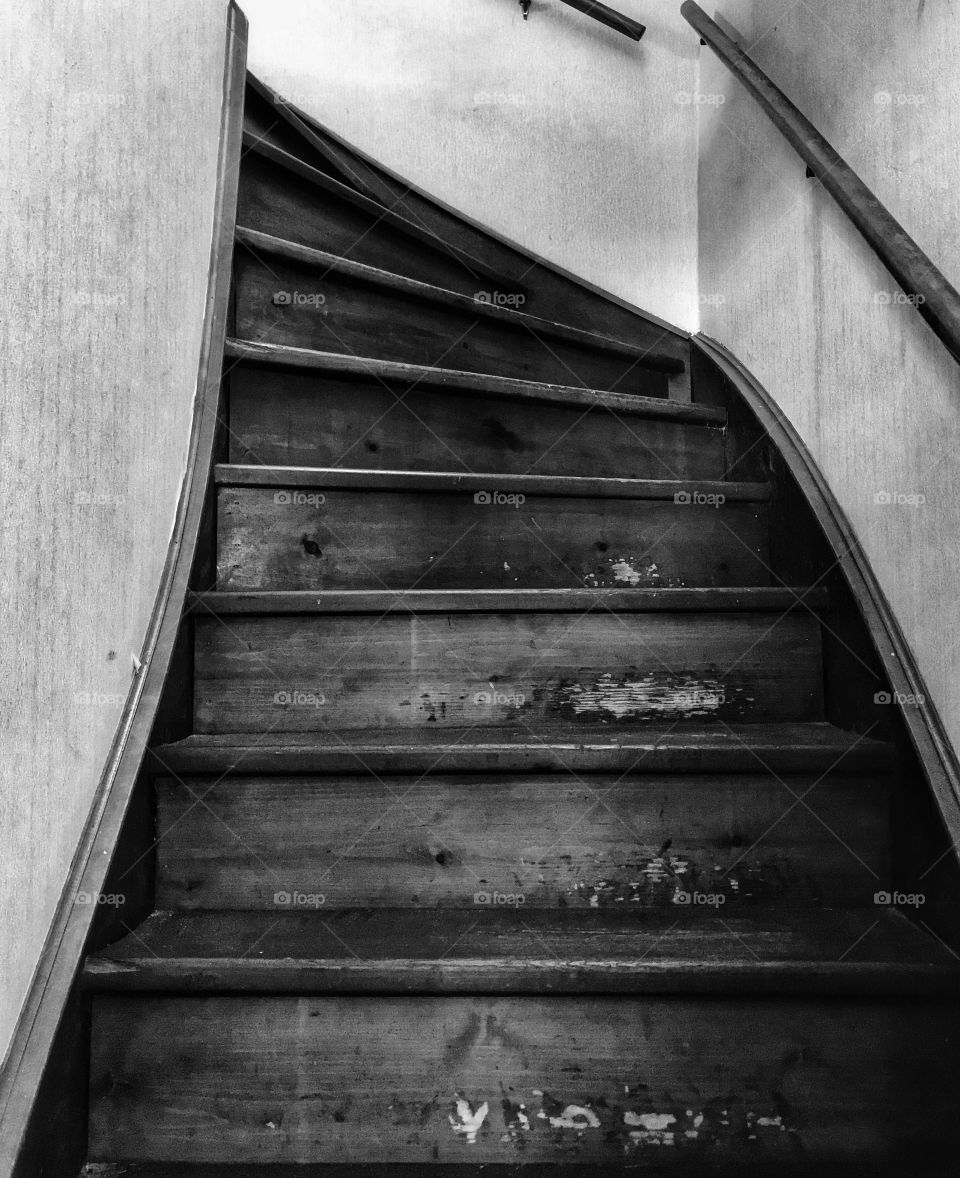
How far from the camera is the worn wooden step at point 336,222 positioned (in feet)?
5.45

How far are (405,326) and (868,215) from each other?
868 millimetres

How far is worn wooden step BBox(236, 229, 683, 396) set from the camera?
1.53 meters

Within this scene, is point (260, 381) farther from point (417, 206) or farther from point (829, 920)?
point (829, 920)

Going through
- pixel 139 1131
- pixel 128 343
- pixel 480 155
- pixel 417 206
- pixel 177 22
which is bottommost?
pixel 139 1131

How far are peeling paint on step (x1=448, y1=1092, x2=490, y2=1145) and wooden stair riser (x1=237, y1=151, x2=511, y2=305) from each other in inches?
57.5

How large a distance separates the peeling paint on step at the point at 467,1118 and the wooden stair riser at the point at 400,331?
1.20 m

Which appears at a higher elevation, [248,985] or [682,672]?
[682,672]

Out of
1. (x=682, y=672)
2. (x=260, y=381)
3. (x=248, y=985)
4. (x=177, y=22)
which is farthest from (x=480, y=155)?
(x=248, y=985)

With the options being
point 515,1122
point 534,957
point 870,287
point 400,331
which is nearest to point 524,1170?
point 515,1122

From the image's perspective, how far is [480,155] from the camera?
7.95ft

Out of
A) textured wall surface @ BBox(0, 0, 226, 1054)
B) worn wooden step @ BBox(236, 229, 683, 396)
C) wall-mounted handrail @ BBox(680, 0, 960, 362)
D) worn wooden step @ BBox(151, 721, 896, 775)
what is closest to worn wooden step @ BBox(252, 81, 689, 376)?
worn wooden step @ BBox(236, 229, 683, 396)

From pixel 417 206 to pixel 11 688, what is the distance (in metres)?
1.64

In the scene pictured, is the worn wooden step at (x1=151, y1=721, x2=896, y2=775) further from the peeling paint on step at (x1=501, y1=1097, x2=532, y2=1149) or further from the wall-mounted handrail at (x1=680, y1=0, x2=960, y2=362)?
the wall-mounted handrail at (x1=680, y1=0, x2=960, y2=362)

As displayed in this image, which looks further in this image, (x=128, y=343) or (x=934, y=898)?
(x=128, y=343)
